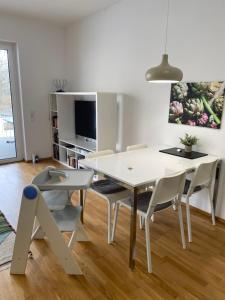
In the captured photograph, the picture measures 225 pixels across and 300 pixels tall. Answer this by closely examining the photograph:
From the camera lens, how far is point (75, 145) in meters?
4.39

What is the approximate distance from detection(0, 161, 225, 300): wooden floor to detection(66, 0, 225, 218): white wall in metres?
0.71

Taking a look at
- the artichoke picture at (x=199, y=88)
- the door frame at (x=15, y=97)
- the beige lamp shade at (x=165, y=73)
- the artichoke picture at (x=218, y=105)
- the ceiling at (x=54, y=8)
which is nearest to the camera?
the beige lamp shade at (x=165, y=73)

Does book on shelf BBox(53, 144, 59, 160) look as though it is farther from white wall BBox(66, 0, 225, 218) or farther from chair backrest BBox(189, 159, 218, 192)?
chair backrest BBox(189, 159, 218, 192)

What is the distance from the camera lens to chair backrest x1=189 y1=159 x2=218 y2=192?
229cm

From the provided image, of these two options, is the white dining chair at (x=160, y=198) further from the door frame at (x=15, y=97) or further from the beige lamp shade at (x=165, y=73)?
the door frame at (x=15, y=97)

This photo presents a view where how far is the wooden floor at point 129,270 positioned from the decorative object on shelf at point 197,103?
1.23m

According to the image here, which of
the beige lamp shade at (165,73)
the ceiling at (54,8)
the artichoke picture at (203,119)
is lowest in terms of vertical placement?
the artichoke picture at (203,119)

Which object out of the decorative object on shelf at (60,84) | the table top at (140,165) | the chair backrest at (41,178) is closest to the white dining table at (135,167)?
the table top at (140,165)

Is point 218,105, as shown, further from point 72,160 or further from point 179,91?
point 72,160

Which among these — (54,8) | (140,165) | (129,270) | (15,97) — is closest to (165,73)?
(140,165)

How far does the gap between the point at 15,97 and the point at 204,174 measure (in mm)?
4043

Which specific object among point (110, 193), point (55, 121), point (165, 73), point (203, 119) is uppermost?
point (165, 73)

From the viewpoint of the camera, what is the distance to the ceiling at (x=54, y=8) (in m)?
3.62

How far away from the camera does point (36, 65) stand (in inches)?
187
